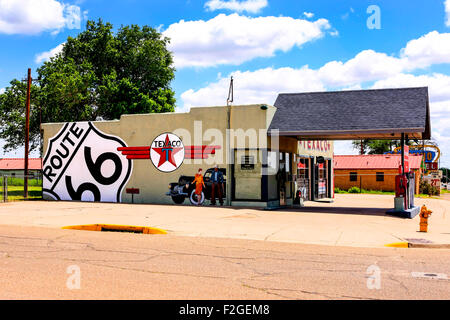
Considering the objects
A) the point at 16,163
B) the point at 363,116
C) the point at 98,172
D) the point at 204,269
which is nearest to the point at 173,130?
the point at 98,172

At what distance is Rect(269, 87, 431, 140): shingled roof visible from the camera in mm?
20266

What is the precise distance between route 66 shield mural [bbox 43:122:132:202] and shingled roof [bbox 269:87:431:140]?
28.8 feet

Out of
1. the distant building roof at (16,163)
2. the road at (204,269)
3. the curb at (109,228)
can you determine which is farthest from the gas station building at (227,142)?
the distant building roof at (16,163)

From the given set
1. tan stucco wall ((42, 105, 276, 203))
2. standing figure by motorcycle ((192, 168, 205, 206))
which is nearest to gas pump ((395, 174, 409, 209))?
tan stucco wall ((42, 105, 276, 203))

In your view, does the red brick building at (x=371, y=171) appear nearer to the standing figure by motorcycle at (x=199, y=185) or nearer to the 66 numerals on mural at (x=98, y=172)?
the standing figure by motorcycle at (x=199, y=185)

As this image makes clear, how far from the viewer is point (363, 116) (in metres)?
21.2

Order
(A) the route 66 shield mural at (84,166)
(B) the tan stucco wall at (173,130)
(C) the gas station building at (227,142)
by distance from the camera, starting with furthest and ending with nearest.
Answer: (A) the route 66 shield mural at (84,166), (B) the tan stucco wall at (173,130), (C) the gas station building at (227,142)

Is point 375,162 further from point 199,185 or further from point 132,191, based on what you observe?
point 132,191

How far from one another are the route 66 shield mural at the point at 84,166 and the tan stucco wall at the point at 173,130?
0.54m

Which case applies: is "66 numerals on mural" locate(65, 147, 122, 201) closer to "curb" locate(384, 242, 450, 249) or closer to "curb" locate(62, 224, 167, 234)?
"curb" locate(62, 224, 167, 234)

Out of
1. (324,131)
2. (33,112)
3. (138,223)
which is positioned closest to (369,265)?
(138,223)

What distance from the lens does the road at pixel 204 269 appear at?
6.80 meters

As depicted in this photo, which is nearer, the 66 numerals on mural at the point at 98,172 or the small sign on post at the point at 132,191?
the small sign on post at the point at 132,191
